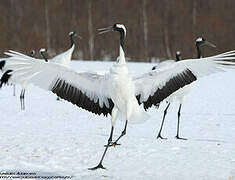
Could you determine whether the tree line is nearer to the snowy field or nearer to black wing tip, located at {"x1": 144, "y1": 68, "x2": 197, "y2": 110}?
the snowy field

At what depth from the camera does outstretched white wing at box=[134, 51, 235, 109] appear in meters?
5.41

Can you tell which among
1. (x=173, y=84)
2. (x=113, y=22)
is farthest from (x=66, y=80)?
(x=113, y=22)

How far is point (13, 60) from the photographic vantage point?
5.07 metres

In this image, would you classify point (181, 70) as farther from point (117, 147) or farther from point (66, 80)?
point (117, 147)

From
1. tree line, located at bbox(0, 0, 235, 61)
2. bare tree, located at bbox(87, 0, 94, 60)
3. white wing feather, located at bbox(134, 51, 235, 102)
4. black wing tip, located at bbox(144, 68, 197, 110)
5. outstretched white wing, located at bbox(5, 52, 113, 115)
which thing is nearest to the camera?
outstretched white wing, located at bbox(5, 52, 113, 115)

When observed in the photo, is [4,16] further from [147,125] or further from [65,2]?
[147,125]

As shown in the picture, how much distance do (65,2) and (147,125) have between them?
19.8 metres

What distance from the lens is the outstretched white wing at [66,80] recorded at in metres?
5.16

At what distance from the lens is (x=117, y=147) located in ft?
20.8

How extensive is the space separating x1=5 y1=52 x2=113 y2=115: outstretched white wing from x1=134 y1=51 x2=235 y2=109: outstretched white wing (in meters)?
0.45

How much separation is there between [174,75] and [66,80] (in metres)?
1.31

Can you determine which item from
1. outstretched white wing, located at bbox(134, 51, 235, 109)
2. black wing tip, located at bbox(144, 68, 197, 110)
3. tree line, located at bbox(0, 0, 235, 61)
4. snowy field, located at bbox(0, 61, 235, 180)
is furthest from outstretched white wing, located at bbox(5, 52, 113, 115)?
tree line, located at bbox(0, 0, 235, 61)

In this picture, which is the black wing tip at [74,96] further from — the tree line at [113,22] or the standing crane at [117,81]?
the tree line at [113,22]

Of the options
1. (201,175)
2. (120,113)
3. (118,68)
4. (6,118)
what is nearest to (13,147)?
(120,113)
